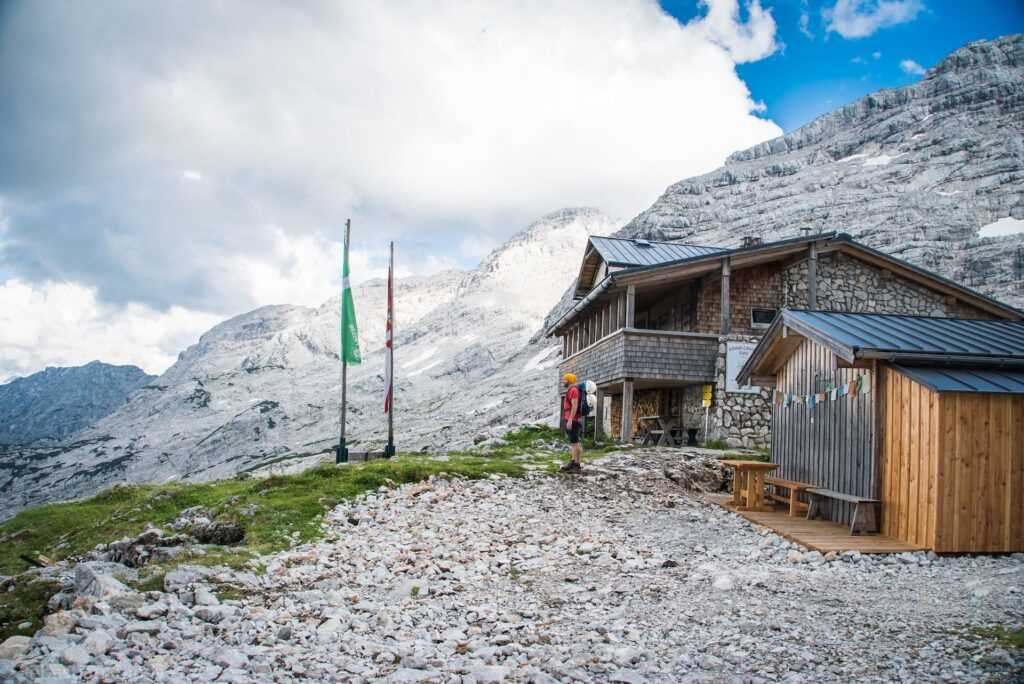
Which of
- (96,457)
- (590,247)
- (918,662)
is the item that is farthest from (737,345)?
(96,457)

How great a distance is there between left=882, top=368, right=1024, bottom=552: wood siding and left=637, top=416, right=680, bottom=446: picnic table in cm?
1459

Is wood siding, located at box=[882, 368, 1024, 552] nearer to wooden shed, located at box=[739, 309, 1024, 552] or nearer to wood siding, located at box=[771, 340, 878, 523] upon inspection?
wooden shed, located at box=[739, 309, 1024, 552]

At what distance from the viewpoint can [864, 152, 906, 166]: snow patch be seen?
322ft

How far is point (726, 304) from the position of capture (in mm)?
21891

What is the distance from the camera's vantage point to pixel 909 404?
10055 millimetres

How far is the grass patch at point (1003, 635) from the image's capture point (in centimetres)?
550

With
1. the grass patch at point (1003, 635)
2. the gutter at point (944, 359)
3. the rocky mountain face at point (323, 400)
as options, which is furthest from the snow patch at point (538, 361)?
the grass patch at point (1003, 635)

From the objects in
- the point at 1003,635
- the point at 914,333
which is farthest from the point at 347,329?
the point at 1003,635

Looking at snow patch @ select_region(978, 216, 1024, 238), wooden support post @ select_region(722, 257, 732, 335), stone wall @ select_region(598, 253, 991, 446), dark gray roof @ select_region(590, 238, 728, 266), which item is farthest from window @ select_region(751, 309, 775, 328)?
snow patch @ select_region(978, 216, 1024, 238)

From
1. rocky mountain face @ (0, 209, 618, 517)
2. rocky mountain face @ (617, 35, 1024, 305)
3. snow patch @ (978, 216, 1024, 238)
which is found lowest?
rocky mountain face @ (0, 209, 618, 517)

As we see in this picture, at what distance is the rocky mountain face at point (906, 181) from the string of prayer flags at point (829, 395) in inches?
2164

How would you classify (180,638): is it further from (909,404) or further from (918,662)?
(909,404)

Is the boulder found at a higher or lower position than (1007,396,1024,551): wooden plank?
lower

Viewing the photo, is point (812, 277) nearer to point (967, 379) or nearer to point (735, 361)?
point (735, 361)
